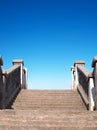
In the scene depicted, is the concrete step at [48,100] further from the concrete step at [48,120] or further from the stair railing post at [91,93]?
the concrete step at [48,120]

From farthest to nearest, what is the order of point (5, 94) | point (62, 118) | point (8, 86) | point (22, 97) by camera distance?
1. point (22, 97)
2. point (8, 86)
3. point (5, 94)
4. point (62, 118)

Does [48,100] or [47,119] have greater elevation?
[47,119]

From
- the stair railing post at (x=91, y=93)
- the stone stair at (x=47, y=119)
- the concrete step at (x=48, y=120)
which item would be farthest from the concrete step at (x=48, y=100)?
the concrete step at (x=48, y=120)

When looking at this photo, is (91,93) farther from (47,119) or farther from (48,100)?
(47,119)

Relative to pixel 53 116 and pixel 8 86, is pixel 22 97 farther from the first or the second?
pixel 53 116

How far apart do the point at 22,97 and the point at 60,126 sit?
7282 mm

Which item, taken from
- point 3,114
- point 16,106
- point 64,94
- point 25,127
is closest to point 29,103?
point 16,106

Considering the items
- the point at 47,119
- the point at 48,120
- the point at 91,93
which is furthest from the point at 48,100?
the point at 48,120

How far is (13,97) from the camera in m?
13.2

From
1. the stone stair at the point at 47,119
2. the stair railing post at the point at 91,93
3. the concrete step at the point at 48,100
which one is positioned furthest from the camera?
the concrete step at the point at 48,100

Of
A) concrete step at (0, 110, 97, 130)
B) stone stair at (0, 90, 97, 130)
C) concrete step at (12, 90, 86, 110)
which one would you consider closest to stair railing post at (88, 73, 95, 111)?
concrete step at (12, 90, 86, 110)

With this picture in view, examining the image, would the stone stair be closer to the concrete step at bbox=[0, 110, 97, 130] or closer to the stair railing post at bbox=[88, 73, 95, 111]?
the concrete step at bbox=[0, 110, 97, 130]

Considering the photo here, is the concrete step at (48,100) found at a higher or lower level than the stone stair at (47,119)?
lower

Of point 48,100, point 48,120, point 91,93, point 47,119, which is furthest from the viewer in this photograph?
point 48,100
